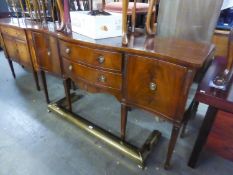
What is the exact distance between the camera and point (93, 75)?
113cm

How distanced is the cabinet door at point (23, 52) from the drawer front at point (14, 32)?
5 centimetres

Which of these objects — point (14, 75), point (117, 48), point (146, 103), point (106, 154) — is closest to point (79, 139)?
point (106, 154)

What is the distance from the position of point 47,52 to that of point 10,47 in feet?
2.93

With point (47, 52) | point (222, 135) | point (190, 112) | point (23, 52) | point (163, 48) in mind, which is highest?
point (163, 48)

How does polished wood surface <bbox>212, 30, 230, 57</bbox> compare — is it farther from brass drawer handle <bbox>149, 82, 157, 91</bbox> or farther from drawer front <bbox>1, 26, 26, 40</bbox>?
A: drawer front <bbox>1, 26, 26, 40</bbox>

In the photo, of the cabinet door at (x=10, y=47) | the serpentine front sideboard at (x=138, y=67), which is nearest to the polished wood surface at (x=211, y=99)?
the serpentine front sideboard at (x=138, y=67)

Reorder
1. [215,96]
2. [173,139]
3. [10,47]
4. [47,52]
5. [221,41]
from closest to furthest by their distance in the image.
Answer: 1. [215,96]
2. [173,139]
3. [47,52]
4. [221,41]
5. [10,47]

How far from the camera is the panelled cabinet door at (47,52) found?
1347mm

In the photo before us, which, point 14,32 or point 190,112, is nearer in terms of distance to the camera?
point 190,112

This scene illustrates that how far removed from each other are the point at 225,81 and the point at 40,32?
135 centimetres

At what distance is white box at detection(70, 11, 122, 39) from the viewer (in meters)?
1.11

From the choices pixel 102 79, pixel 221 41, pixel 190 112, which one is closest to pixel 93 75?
pixel 102 79

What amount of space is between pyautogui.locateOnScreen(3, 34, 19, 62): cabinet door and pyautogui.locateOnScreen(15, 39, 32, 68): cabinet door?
0.30 ft

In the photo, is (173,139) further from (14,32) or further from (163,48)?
(14,32)
